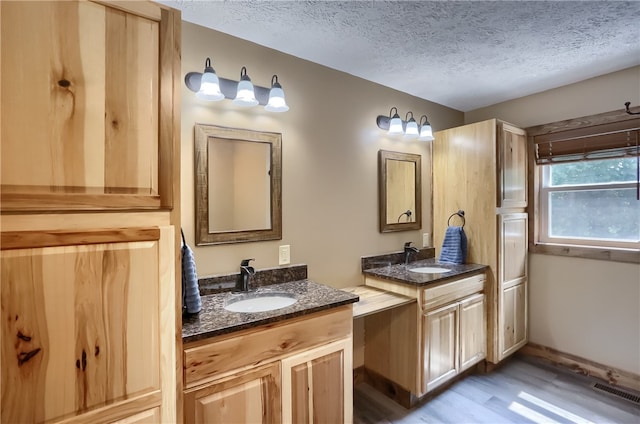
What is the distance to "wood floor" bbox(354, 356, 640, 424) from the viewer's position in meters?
2.01

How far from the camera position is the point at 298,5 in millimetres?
1542

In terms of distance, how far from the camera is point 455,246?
262 centimetres

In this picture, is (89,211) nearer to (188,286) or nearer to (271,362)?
(188,286)

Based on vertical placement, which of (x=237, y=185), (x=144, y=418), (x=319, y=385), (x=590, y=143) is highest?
(x=590, y=143)

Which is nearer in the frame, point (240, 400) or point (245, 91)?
point (240, 400)

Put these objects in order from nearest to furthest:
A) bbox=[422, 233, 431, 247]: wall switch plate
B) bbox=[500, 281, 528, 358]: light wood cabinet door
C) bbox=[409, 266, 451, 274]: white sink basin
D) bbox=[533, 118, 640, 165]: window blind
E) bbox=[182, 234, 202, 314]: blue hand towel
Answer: bbox=[182, 234, 202, 314]: blue hand towel → bbox=[533, 118, 640, 165]: window blind → bbox=[409, 266, 451, 274]: white sink basin → bbox=[500, 281, 528, 358]: light wood cabinet door → bbox=[422, 233, 431, 247]: wall switch plate

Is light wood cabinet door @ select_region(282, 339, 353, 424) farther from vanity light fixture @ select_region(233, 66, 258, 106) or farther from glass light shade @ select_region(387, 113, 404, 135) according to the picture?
glass light shade @ select_region(387, 113, 404, 135)

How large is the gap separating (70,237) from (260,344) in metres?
0.80

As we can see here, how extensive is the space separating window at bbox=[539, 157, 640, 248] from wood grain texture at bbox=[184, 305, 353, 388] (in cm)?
222

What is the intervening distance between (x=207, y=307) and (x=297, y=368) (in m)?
0.51

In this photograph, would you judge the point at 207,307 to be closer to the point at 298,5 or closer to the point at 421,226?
the point at 298,5

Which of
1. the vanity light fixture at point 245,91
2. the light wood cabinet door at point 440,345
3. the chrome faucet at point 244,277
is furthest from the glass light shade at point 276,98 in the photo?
the light wood cabinet door at point 440,345

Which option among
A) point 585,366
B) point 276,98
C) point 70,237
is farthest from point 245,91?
point 585,366

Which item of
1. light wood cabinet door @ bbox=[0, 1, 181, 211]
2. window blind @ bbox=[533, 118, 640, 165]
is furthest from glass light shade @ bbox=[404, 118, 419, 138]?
light wood cabinet door @ bbox=[0, 1, 181, 211]
